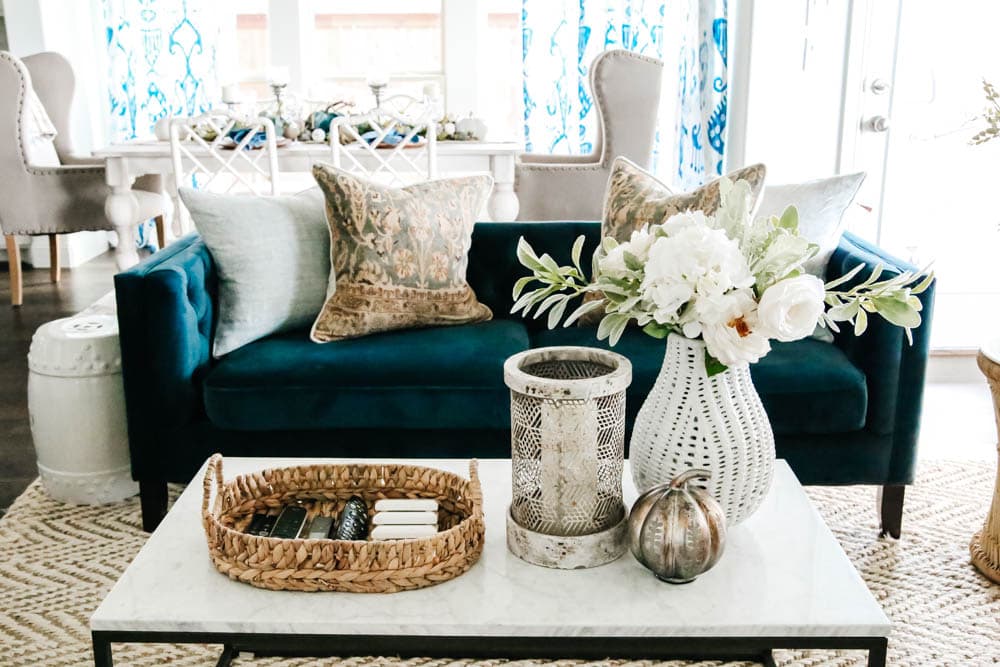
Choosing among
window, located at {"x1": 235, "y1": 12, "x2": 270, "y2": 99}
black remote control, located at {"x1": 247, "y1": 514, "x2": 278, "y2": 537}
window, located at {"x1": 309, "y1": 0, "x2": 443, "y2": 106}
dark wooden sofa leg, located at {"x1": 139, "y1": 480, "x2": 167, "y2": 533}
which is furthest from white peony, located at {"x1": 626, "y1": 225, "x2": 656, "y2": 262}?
window, located at {"x1": 235, "y1": 12, "x2": 270, "y2": 99}

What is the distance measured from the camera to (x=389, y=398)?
233 cm

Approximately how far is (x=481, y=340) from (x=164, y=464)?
0.82m

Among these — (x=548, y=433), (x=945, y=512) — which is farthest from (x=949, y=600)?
(x=548, y=433)

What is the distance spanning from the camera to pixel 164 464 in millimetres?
2367

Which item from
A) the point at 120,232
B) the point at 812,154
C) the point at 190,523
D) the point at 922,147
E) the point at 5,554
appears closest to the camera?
the point at 190,523

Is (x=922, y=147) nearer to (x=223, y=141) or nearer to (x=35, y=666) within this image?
(x=223, y=141)

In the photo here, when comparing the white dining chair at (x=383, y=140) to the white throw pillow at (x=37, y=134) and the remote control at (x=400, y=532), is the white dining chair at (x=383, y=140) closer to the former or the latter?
the white throw pillow at (x=37, y=134)

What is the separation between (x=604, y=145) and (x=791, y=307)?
128 inches

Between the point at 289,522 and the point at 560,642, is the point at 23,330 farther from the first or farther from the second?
the point at 560,642

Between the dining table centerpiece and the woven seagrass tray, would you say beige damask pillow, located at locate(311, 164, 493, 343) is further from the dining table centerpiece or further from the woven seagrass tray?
the dining table centerpiece

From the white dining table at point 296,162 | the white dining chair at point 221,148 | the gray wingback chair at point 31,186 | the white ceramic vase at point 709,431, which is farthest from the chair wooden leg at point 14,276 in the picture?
the white ceramic vase at point 709,431

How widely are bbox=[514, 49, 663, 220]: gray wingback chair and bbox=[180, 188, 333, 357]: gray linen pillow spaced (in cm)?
213

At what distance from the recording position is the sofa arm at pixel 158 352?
226cm

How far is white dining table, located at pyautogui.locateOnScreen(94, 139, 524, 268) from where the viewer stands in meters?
4.24
